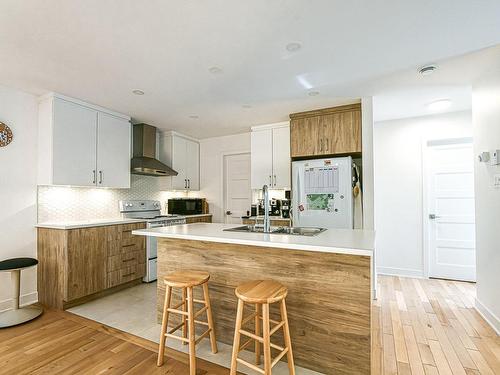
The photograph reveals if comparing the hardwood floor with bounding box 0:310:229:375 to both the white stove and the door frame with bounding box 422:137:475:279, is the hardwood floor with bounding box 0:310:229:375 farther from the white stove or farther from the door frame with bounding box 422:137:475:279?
the door frame with bounding box 422:137:475:279

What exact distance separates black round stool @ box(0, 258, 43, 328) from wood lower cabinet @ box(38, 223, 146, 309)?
25 centimetres

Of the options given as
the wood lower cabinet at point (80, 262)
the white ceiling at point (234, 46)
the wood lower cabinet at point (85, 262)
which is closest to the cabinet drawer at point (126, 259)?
the wood lower cabinet at point (80, 262)

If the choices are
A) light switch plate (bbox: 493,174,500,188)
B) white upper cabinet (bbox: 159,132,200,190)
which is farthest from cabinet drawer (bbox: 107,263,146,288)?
light switch plate (bbox: 493,174,500,188)

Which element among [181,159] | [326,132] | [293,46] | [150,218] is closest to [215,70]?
[293,46]

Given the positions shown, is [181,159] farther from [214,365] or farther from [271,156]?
[214,365]

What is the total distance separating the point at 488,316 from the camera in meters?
2.66

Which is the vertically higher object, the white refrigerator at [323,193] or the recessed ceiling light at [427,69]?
the recessed ceiling light at [427,69]

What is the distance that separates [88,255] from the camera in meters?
3.14

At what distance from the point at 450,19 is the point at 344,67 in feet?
2.74

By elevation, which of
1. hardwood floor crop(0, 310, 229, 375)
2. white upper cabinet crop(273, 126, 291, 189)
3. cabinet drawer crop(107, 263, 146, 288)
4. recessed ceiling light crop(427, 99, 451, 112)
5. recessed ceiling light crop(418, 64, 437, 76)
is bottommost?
hardwood floor crop(0, 310, 229, 375)

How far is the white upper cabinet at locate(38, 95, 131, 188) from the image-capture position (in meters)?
3.11

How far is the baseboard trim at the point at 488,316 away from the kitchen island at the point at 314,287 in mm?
1701

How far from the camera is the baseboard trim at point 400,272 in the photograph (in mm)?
4141

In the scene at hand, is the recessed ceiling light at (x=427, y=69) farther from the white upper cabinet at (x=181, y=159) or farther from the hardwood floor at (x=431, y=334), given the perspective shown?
the white upper cabinet at (x=181, y=159)
